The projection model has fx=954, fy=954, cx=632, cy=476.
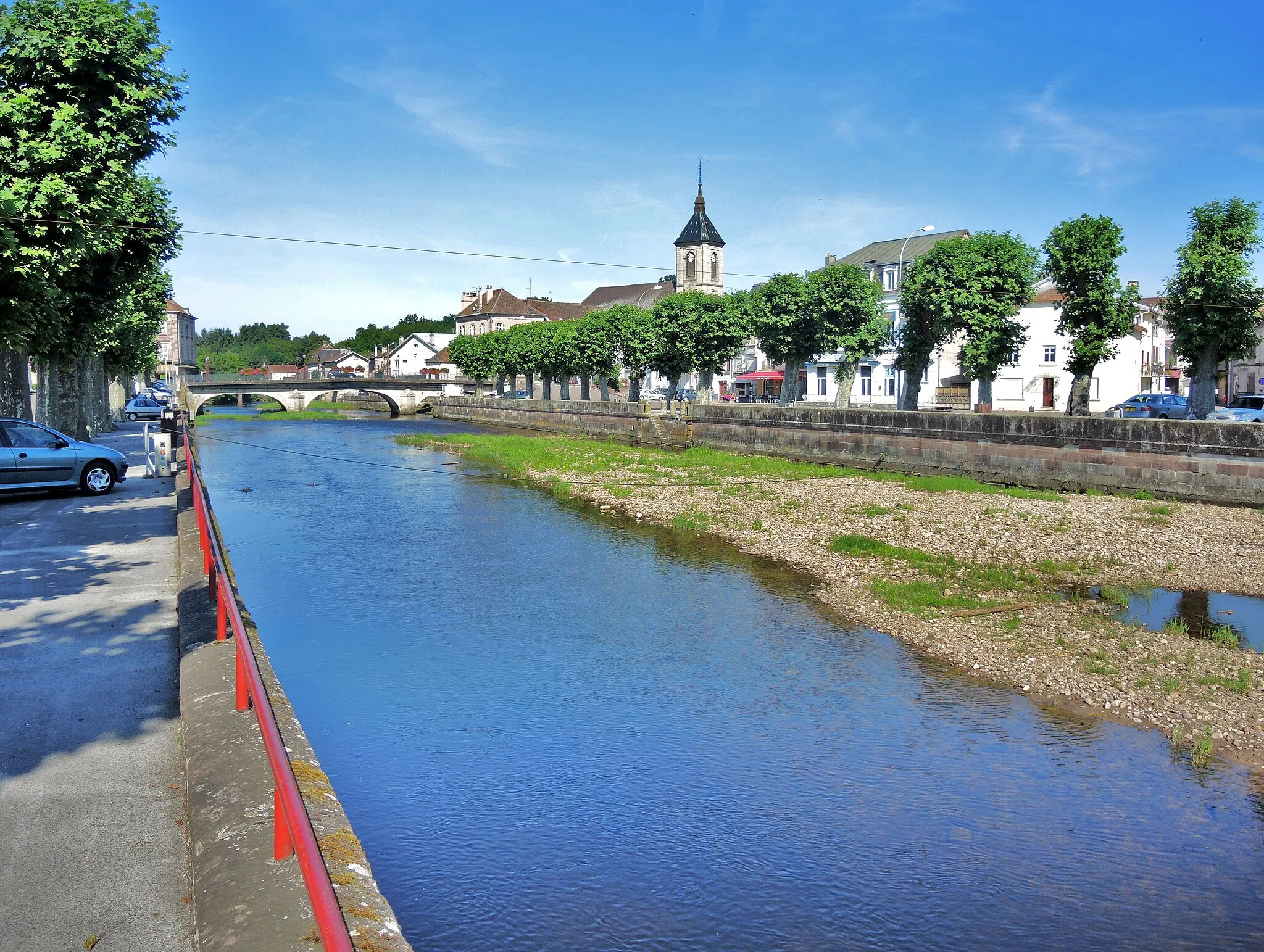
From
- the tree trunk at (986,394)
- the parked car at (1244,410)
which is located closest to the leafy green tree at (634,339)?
the tree trunk at (986,394)

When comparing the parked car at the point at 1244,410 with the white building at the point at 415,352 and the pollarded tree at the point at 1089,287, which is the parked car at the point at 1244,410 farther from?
the white building at the point at 415,352

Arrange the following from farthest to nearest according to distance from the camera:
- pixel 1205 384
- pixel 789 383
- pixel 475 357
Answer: pixel 475 357 < pixel 789 383 < pixel 1205 384

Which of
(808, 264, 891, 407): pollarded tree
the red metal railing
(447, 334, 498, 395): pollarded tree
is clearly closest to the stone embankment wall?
(808, 264, 891, 407): pollarded tree

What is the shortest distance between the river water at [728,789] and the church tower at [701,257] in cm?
10820

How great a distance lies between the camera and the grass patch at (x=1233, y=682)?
11.1 metres

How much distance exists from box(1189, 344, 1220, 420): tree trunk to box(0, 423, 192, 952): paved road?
36466 mm

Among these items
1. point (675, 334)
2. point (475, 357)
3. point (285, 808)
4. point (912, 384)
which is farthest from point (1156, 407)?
point (475, 357)

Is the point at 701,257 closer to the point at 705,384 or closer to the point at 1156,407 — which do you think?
the point at 705,384

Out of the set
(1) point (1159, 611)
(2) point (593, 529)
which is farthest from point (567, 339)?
(1) point (1159, 611)

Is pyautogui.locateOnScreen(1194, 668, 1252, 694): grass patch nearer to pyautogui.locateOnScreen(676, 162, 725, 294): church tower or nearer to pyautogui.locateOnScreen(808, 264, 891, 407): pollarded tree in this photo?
pyautogui.locateOnScreen(808, 264, 891, 407): pollarded tree

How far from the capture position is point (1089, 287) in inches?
1421

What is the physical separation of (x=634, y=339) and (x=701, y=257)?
5691cm

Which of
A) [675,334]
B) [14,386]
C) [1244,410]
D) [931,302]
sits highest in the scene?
A: [931,302]

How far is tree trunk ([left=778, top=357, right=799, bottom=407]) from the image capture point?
169 feet
